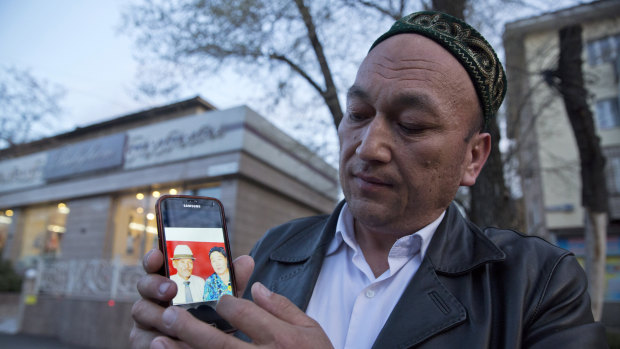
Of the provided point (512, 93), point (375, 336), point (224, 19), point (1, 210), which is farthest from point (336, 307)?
point (1, 210)

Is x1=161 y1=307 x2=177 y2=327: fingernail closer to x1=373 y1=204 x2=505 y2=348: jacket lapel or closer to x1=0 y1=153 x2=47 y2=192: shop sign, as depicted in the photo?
x1=373 y1=204 x2=505 y2=348: jacket lapel

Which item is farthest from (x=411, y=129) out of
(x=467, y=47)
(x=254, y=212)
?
(x=254, y=212)

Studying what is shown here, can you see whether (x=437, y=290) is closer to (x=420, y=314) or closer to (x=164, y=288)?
(x=420, y=314)

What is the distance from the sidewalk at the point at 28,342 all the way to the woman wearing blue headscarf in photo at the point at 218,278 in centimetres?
1129

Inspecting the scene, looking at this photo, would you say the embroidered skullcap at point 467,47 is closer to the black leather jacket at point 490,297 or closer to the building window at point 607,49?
the black leather jacket at point 490,297

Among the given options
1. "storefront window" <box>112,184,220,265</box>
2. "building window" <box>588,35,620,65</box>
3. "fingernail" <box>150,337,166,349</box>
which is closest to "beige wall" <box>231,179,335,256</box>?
"storefront window" <box>112,184,220,265</box>

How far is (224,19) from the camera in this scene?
6.80 meters

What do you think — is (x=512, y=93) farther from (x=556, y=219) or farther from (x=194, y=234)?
(x=556, y=219)

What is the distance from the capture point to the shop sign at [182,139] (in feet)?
42.0

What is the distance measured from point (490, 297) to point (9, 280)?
18.9 meters

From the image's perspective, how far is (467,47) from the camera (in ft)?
4.75

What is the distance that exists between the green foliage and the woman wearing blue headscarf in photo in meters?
18.2

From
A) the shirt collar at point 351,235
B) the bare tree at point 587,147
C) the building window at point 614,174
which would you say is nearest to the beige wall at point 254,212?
the bare tree at point 587,147

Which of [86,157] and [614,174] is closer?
[86,157]
